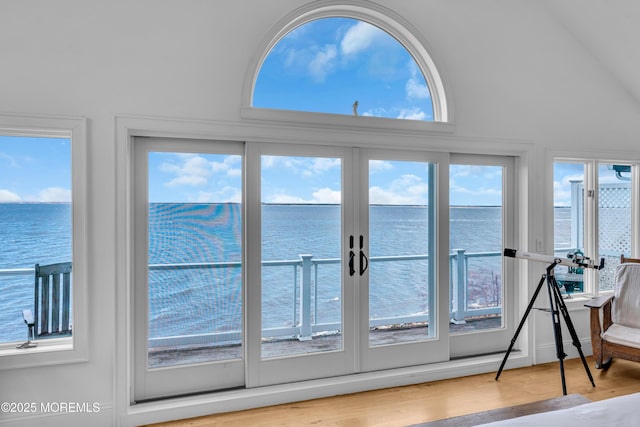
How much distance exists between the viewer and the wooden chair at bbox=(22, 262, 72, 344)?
249cm

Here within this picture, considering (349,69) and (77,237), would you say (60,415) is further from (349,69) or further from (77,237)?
(349,69)

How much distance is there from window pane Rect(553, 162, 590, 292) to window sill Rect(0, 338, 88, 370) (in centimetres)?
398

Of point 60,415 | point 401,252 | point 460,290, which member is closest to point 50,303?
point 60,415

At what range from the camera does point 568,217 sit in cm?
383

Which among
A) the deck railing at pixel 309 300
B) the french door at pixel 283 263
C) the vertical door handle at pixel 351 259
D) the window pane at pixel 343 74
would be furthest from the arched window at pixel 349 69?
the deck railing at pixel 309 300

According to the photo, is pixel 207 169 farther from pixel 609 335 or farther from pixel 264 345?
pixel 609 335

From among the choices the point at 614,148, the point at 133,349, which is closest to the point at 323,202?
the point at 133,349

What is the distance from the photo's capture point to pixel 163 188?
274 centimetres

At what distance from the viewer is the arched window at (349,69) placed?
294cm

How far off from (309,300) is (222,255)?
0.74 meters

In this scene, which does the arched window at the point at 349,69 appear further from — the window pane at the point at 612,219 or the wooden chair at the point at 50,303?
the window pane at the point at 612,219

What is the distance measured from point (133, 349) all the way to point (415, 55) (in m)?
3.06

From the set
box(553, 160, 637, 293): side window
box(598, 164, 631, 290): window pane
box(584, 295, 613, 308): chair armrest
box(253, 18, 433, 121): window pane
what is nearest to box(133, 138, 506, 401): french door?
box(253, 18, 433, 121): window pane

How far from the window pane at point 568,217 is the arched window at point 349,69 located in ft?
4.86
